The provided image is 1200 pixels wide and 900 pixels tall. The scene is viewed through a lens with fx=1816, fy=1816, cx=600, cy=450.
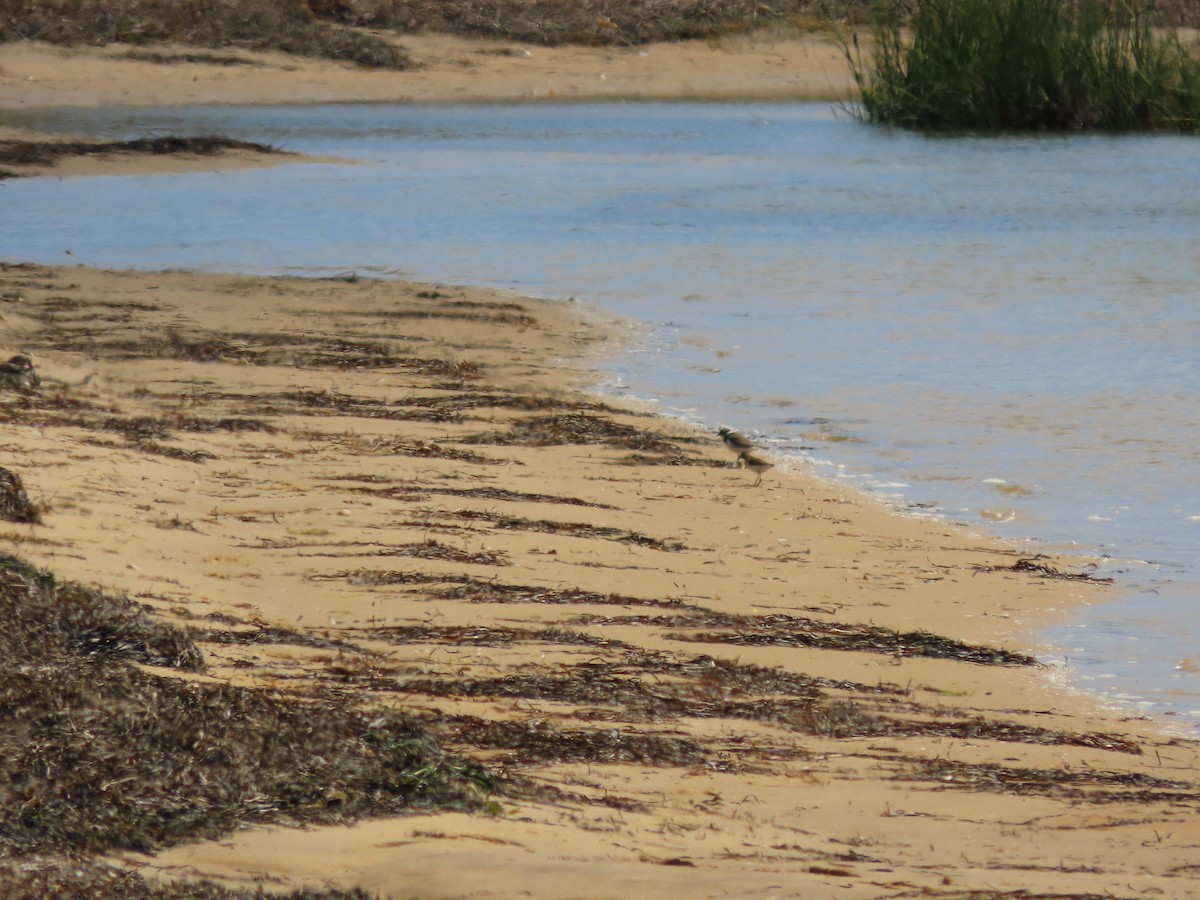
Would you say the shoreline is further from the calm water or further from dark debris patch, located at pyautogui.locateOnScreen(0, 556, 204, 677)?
the calm water

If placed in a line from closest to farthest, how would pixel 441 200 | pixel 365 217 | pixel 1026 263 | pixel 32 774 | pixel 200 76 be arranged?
pixel 32 774
pixel 1026 263
pixel 365 217
pixel 441 200
pixel 200 76

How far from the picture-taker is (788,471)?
19.9ft

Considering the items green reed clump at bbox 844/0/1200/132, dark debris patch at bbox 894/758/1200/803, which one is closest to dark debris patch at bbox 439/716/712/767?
dark debris patch at bbox 894/758/1200/803

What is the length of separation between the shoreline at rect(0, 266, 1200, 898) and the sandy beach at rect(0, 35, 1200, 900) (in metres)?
0.01

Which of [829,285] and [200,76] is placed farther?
[200,76]

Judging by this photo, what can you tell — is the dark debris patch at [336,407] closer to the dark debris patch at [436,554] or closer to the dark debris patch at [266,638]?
the dark debris patch at [436,554]

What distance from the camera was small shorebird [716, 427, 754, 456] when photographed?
6.27 meters

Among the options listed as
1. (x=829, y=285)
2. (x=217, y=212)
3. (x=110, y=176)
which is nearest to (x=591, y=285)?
(x=829, y=285)

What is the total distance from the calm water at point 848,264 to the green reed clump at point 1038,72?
0.48 metres

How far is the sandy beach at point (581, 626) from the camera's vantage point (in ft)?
9.68

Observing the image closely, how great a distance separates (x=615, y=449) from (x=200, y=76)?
712 inches

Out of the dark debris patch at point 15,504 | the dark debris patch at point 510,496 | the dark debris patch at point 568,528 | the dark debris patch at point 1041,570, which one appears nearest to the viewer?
the dark debris patch at point 15,504

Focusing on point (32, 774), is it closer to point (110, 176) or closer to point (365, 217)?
point (365, 217)

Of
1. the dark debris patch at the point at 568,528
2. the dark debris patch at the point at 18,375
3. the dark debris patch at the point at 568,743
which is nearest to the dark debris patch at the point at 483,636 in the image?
the dark debris patch at the point at 568,743
